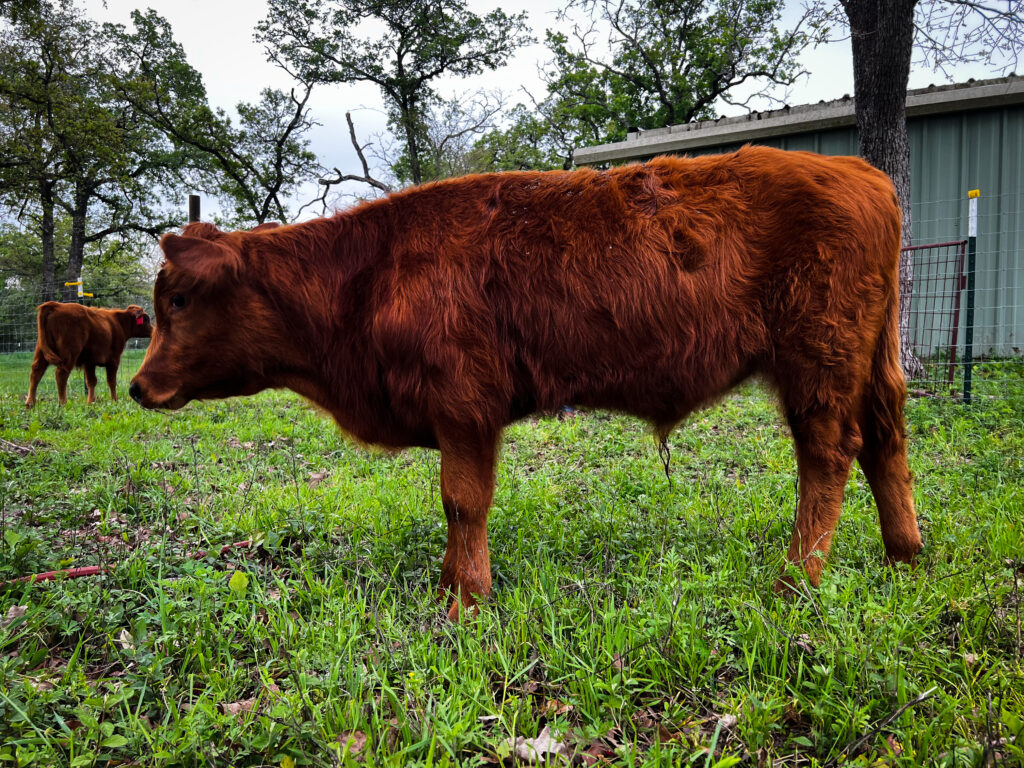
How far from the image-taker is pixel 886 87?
6.67 meters

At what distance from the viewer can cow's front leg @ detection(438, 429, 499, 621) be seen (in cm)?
261

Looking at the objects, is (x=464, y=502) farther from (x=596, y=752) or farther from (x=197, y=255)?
(x=197, y=255)

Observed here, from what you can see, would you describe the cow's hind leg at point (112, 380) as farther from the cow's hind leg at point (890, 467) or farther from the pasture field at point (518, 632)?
the cow's hind leg at point (890, 467)

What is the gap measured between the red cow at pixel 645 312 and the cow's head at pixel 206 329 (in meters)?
0.11

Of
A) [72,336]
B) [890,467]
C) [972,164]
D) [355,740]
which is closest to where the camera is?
[355,740]

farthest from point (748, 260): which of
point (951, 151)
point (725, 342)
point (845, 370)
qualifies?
point (951, 151)

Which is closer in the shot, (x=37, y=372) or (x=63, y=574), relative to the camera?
(x=63, y=574)

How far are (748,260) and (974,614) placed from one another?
62.0 inches

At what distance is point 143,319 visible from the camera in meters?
11.3

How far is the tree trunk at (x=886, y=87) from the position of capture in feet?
21.5

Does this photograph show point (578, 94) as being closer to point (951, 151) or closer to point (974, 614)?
point (951, 151)

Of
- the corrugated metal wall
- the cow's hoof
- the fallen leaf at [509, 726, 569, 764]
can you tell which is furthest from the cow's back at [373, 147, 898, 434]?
the corrugated metal wall

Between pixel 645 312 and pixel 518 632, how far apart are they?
1.40 m

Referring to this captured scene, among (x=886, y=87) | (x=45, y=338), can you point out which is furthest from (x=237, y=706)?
(x=45, y=338)
